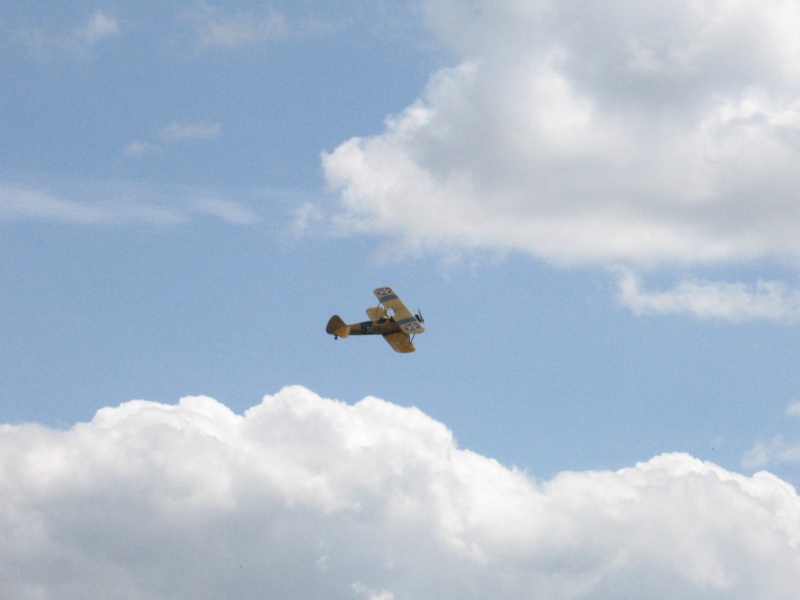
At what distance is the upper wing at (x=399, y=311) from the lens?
134 meters

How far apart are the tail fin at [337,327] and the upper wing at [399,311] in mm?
6954

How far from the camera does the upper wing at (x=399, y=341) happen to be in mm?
132875

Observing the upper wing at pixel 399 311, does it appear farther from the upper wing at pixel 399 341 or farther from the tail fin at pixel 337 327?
the tail fin at pixel 337 327

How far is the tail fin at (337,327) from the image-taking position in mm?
141125

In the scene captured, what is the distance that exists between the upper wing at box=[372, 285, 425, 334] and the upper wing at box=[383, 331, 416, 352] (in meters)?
1.53

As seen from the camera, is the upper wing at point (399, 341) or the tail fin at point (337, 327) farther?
the tail fin at point (337, 327)

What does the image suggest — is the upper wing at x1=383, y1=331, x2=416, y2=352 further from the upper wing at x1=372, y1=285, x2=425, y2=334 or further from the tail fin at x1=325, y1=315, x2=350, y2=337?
the tail fin at x1=325, y1=315, x2=350, y2=337

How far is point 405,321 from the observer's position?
13462 cm

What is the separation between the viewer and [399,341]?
13412 centimetres

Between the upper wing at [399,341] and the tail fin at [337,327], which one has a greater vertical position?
the tail fin at [337,327]

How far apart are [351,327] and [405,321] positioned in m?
10.5

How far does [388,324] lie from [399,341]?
148 inches

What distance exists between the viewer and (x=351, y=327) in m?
141

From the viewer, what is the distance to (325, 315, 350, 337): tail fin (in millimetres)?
141125
